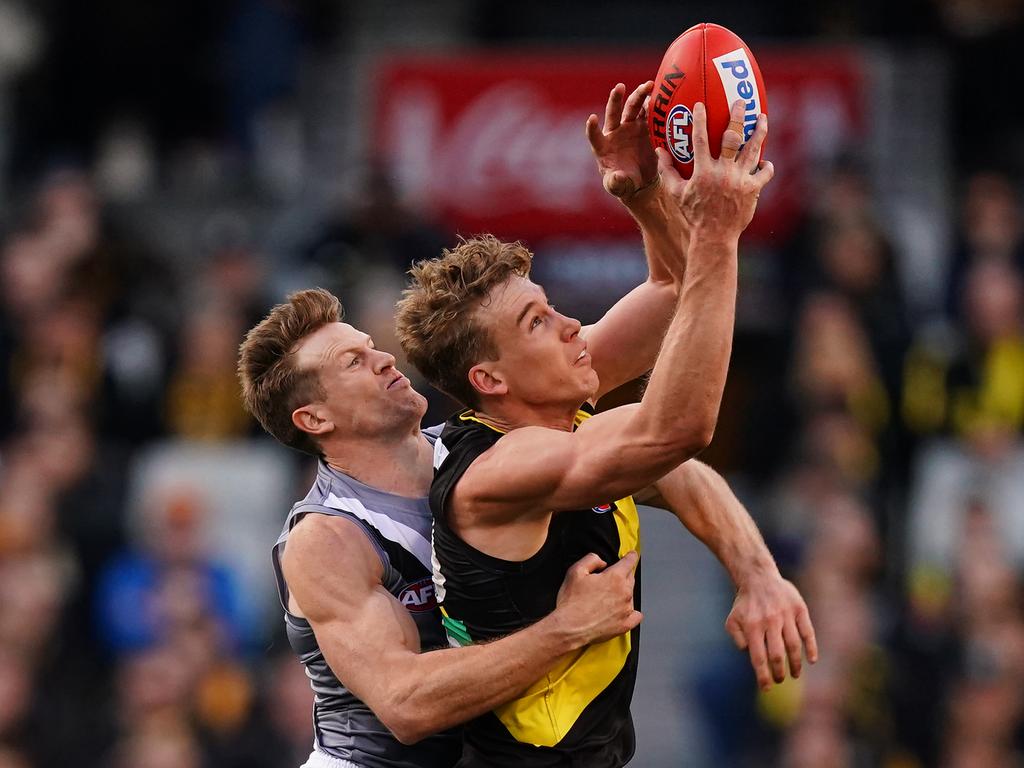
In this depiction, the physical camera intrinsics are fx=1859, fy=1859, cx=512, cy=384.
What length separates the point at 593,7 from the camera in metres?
14.7

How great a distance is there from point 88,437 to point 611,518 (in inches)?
228

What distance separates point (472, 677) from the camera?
15.5 ft

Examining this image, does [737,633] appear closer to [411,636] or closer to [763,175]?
[411,636]

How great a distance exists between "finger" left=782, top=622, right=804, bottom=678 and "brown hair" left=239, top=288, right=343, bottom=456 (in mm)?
1431

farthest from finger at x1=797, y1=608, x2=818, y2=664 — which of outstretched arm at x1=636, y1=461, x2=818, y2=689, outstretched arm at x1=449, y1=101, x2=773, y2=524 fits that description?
outstretched arm at x1=449, y1=101, x2=773, y2=524

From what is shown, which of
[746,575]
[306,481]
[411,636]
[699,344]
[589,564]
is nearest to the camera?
[699,344]

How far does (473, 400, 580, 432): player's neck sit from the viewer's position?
494 centimetres

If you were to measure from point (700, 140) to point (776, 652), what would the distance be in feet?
4.74

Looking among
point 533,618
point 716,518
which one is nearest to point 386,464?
point 533,618

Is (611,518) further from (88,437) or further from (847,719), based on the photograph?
(88,437)

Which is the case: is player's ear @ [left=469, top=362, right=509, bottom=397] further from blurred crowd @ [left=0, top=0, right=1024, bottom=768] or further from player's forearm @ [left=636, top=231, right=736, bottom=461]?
blurred crowd @ [left=0, top=0, right=1024, bottom=768]

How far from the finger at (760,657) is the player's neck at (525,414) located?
784 millimetres

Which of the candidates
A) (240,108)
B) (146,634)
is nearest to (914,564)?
(146,634)

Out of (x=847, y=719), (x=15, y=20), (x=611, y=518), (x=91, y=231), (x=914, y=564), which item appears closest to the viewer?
(x=611, y=518)
